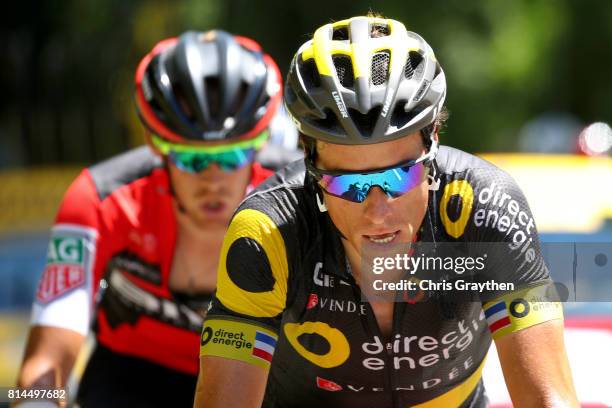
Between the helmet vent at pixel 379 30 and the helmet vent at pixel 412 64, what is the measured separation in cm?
10

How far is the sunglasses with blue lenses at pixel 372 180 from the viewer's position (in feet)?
8.87

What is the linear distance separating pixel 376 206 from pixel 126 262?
1.81 meters

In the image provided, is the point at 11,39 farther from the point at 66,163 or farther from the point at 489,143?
the point at 489,143

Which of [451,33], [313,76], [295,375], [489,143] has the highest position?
[313,76]

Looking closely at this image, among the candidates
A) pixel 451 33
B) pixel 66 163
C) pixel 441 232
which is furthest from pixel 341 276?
pixel 451 33

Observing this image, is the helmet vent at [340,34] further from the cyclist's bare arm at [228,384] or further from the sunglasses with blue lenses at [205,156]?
the sunglasses with blue lenses at [205,156]

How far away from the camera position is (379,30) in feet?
9.50

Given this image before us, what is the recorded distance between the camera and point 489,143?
14.9 meters

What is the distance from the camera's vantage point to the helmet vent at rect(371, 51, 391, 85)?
9.02 feet

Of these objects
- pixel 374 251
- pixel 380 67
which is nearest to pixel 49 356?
pixel 374 251

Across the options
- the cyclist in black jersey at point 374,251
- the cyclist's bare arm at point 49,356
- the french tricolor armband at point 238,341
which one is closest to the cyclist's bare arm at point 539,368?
the cyclist in black jersey at point 374,251

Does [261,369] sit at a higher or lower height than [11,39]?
higher

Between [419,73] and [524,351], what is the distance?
0.78 metres

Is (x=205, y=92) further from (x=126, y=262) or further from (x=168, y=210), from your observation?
(x=126, y=262)
